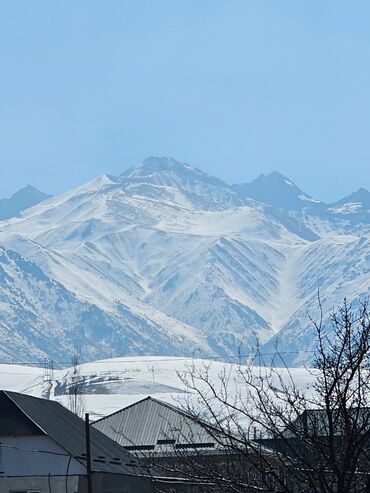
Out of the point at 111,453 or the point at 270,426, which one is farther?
the point at 111,453

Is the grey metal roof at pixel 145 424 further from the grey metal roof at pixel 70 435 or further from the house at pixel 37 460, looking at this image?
the house at pixel 37 460

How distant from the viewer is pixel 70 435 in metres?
42.8

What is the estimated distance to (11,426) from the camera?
38938 millimetres

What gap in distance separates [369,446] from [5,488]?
21.3 m

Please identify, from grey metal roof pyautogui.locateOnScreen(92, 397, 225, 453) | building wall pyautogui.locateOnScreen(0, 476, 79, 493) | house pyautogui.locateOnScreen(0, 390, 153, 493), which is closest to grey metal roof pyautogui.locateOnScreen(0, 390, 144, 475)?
house pyautogui.locateOnScreen(0, 390, 153, 493)

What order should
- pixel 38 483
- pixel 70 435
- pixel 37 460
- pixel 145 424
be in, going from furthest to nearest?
pixel 145 424
pixel 70 435
pixel 37 460
pixel 38 483

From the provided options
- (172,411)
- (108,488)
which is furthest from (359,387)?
(172,411)

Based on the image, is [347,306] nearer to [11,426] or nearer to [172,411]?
[11,426]

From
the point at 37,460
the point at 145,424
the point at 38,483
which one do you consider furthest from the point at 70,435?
the point at 145,424

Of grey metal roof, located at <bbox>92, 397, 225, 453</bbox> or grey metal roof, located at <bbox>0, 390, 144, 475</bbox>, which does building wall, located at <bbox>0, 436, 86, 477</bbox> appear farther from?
grey metal roof, located at <bbox>92, 397, 225, 453</bbox>

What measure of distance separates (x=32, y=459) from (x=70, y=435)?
4216mm

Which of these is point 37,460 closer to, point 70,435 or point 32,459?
point 32,459

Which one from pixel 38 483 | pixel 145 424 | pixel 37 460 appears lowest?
pixel 38 483

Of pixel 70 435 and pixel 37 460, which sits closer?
pixel 37 460
